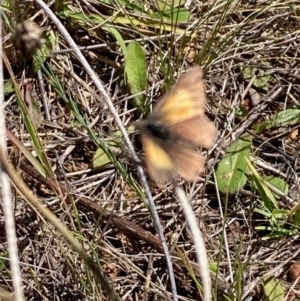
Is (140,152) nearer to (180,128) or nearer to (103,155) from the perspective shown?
(103,155)

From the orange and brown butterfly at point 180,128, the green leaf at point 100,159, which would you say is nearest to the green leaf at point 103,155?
the green leaf at point 100,159

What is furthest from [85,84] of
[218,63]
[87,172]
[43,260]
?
[43,260]

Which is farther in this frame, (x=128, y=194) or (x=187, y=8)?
(x=187, y=8)

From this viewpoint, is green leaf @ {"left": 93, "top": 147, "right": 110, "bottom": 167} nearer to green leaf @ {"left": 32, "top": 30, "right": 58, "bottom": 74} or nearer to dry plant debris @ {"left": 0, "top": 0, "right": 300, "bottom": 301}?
dry plant debris @ {"left": 0, "top": 0, "right": 300, "bottom": 301}

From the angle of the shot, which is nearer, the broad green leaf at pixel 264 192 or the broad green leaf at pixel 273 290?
the broad green leaf at pixel 273 290

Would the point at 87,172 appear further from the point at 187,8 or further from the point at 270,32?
the point at 270,32

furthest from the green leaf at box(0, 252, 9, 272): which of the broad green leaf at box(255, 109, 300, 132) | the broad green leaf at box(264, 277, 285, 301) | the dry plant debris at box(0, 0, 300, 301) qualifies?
the broad green leaf at box(255, 109, 300, 132)

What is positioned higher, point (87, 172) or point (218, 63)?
point (218, 63)

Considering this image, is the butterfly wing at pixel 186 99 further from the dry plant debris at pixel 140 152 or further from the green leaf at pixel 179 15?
the green leaf at pixel 179 15
